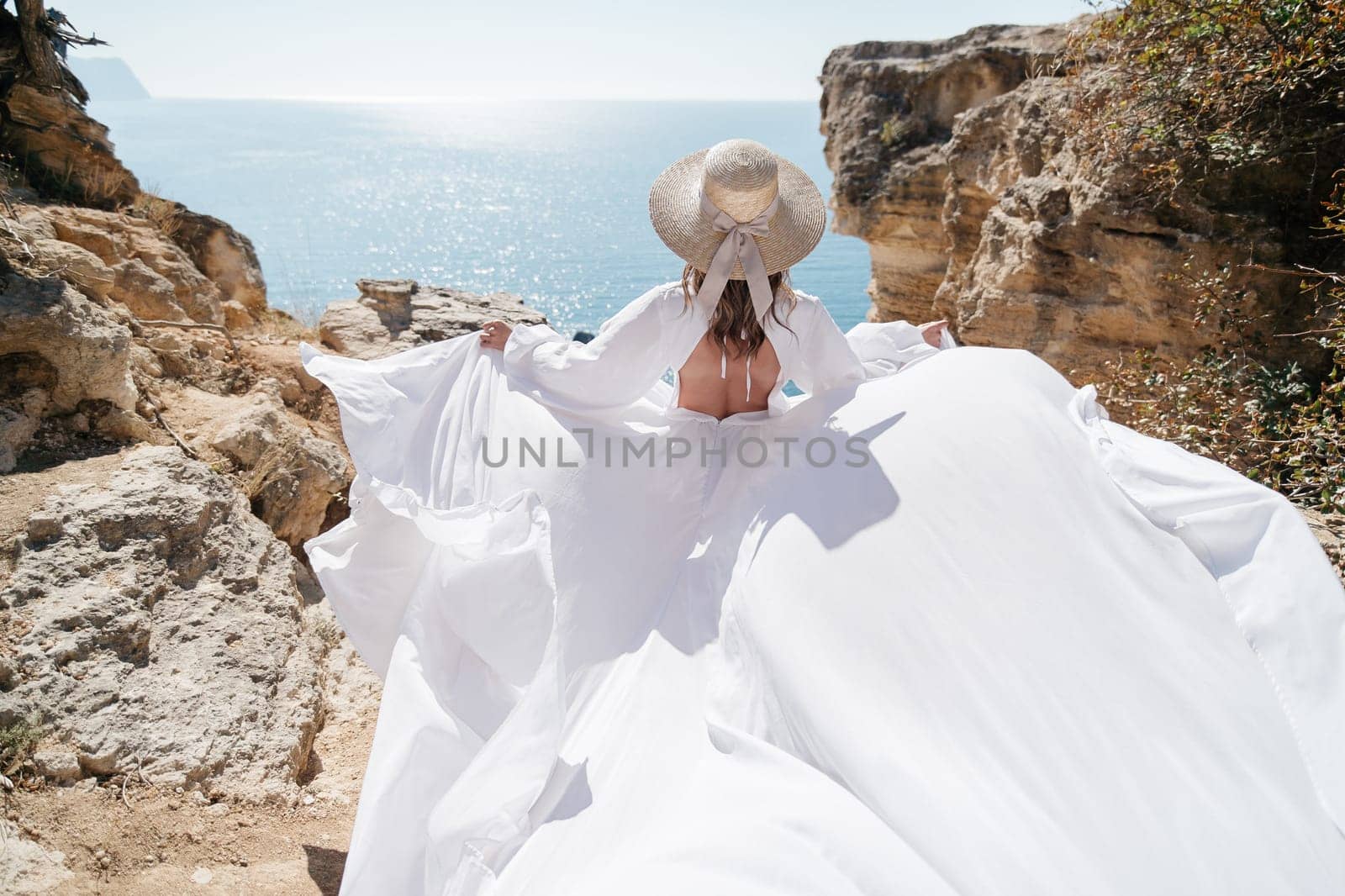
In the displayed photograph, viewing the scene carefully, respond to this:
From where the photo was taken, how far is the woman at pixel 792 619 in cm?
169

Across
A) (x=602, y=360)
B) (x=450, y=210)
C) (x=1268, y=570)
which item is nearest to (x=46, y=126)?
(x=602, y=360)

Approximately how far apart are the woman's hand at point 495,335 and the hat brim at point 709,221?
78cm

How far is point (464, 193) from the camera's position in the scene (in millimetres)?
70250

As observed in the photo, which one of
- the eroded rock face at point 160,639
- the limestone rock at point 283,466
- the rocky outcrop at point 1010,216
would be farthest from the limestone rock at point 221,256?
the rocky outcrop at point 1010,216

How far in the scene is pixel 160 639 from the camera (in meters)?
2.81

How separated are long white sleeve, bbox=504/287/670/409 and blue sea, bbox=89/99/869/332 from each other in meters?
5.03

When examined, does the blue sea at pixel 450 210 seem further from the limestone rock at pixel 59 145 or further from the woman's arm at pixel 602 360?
the woman's arm at pixel 602 360

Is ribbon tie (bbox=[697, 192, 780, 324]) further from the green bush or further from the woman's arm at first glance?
the green bush

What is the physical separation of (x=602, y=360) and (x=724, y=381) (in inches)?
17.2

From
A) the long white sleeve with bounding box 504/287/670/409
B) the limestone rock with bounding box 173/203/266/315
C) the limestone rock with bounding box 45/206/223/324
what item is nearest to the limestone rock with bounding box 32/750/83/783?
the long white sleeve with bounding box 504/287/670/409

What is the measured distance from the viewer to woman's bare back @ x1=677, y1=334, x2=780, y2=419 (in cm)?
283

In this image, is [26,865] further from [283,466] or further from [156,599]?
[283,466]

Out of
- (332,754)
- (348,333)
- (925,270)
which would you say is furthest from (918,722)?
(925,270)

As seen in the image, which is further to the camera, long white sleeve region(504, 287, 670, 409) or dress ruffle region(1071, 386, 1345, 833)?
long white sleeve region(504, 287, 670, 409)
